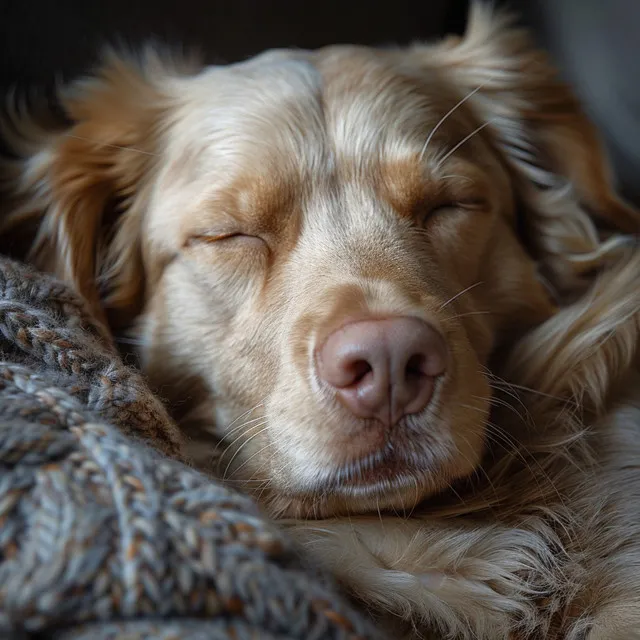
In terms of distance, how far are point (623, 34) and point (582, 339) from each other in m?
0.94

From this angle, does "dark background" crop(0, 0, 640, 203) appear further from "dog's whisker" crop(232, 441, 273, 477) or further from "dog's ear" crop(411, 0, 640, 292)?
"dog's whisker" crop(232, 441, 273, 477)

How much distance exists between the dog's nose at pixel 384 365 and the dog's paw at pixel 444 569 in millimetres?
181

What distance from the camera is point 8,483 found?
0.59 metres

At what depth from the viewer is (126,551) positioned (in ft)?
1.87

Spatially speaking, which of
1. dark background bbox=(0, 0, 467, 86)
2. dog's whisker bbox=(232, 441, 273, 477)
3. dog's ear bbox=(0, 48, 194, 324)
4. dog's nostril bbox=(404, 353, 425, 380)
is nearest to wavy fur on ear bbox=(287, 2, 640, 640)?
dog's whisker bbox=(232, 441, 273, 477)

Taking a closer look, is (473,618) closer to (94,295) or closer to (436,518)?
(436,518)

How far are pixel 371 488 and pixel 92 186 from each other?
834mm

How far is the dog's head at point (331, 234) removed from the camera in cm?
94

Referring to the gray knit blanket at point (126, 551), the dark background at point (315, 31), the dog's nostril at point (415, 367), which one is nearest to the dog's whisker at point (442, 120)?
the dog's nostril at point (415, 367)

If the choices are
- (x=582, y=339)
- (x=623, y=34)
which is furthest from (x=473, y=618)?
(x=623, y=34)

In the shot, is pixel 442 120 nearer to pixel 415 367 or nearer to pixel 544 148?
pixel 544 148

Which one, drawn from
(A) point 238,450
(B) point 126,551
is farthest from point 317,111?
(B) point 126,551

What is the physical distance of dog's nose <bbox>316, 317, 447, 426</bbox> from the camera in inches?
34.6

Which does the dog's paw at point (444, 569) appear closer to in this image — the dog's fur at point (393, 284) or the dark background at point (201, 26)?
the dog's fur at point (393, 284)
